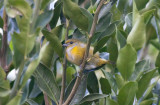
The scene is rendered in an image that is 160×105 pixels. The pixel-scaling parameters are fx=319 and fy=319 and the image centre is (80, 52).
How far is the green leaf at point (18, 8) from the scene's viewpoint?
109 cm

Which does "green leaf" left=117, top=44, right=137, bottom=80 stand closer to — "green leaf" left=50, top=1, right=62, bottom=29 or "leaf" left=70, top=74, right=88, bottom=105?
"leaf" left=70, top=74, right=88, bottom=105

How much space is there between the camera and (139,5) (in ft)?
5.49

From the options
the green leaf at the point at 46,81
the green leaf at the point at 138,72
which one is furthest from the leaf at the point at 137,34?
the green leaf at the point at 46,81

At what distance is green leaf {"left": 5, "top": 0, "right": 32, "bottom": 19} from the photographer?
3.59ft

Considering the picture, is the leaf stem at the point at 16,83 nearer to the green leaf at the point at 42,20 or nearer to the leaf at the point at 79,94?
the green leaf at the point at 42,20

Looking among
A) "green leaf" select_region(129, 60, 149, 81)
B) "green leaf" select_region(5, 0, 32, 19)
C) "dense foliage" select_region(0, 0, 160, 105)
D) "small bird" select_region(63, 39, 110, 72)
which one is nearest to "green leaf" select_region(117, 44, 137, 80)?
"dense foliage" select_region(0, 0, 160, 105)

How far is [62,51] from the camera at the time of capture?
1.47m

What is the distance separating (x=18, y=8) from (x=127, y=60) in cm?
47

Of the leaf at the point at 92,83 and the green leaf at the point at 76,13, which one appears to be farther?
the leaf at the point at 92,83

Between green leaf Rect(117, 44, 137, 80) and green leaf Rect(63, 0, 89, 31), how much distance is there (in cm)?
20

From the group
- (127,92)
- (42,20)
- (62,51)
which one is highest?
(42,20)

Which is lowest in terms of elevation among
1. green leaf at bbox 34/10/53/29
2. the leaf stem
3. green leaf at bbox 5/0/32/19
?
the leaf stem

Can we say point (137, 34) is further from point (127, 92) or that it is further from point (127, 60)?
point (127, 92)

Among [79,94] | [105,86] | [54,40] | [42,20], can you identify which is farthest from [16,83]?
[105,86]
